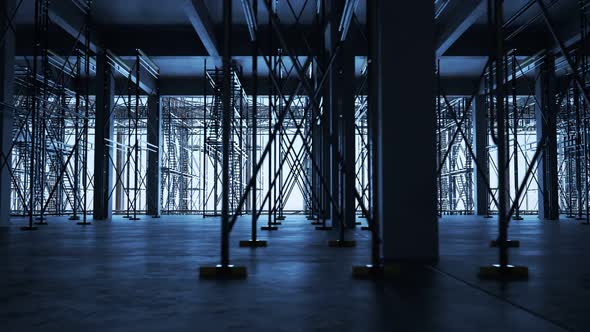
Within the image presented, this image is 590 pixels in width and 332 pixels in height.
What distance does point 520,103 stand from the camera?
70.6 feet

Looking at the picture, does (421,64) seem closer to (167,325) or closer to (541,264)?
(541,264)

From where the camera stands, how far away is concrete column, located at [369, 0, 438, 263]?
386 cm

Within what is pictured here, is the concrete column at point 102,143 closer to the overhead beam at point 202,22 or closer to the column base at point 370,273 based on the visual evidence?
the overhead beam at point 202,22

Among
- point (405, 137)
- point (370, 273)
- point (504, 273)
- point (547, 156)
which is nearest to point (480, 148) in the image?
point (547, 156)

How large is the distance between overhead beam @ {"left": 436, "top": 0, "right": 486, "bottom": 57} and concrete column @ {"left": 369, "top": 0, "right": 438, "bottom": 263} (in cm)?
737

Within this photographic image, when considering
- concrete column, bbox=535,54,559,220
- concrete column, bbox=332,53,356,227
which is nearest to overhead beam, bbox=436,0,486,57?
concrete column, bbox=535,54,559,220

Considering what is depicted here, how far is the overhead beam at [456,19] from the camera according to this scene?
11.0 metres

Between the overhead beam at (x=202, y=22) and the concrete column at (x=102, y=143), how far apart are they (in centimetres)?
290

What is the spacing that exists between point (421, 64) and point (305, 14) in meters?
9.89

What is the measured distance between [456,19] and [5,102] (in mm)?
9182

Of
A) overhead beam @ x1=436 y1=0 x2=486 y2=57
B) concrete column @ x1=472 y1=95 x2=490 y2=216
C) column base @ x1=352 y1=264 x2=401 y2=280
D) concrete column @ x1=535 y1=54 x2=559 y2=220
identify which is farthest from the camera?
concrete column @ x1=472 y1=95 x2=490 y2=216

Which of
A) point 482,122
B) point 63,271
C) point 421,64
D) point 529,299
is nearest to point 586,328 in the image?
point 529,299

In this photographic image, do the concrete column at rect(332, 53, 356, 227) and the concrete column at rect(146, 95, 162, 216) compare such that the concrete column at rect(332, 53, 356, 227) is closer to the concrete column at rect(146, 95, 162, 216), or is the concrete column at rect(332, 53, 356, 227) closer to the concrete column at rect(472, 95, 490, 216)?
the concrete column at rect(472, 95, 490, 216)

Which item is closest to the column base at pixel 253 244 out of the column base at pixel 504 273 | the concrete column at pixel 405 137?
the concrete column at pixel 405 137
